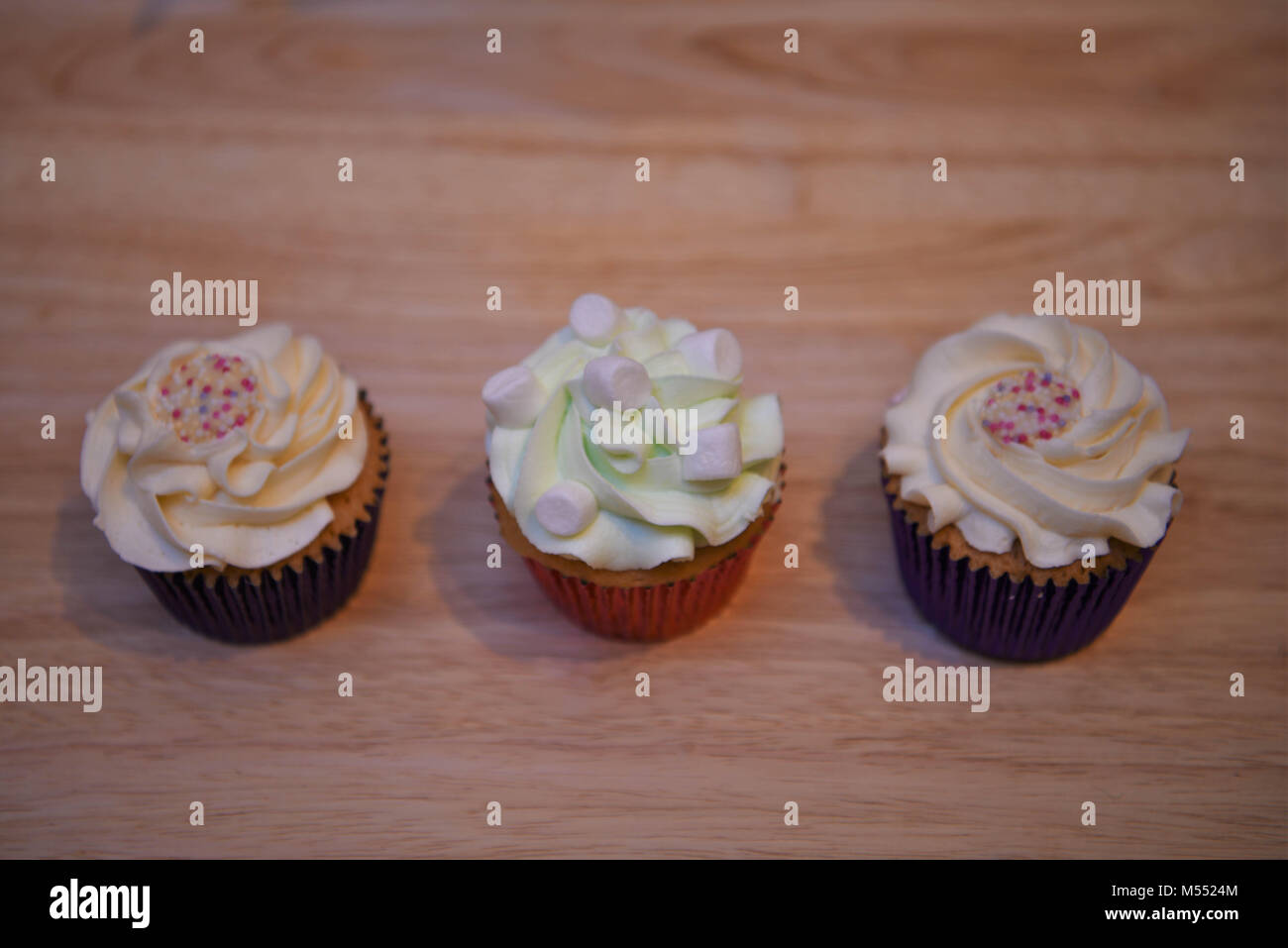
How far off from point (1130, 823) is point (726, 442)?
1.51 metres

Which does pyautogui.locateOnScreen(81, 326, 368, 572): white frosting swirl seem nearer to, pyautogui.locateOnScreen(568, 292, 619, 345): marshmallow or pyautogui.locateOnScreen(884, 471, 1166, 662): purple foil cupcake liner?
pyautogui.locateOnScreen(568, 292, 619, 345): marshmallow

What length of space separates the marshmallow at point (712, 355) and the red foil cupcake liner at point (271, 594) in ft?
3.34

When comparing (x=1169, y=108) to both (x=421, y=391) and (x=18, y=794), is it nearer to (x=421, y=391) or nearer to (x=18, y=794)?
(x=421, y=391)

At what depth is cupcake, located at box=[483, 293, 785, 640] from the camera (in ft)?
12.1

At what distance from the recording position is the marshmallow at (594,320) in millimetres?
3924

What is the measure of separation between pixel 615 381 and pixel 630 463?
8.5 inches

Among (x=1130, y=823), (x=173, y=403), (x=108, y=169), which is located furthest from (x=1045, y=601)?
(x=108, y=169)

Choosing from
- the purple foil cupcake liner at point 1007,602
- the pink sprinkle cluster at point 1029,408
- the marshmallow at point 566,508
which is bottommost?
the purple foil cupcake liner at point 1007,602

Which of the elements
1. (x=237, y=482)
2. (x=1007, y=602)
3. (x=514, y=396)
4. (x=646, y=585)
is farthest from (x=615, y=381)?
(x=1007, y=602)

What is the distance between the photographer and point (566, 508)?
3686mm

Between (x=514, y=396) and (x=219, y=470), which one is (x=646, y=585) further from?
(x=219, y=470)

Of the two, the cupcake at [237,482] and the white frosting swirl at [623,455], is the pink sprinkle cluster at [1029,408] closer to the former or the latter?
the white frosting swirl at [623,455]

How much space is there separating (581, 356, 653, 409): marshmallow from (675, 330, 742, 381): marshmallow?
17 cm

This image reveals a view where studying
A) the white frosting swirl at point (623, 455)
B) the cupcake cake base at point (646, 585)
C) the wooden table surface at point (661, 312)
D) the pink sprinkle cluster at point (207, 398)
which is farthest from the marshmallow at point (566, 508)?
the pink sprinkle cluster at point (207, 398)
